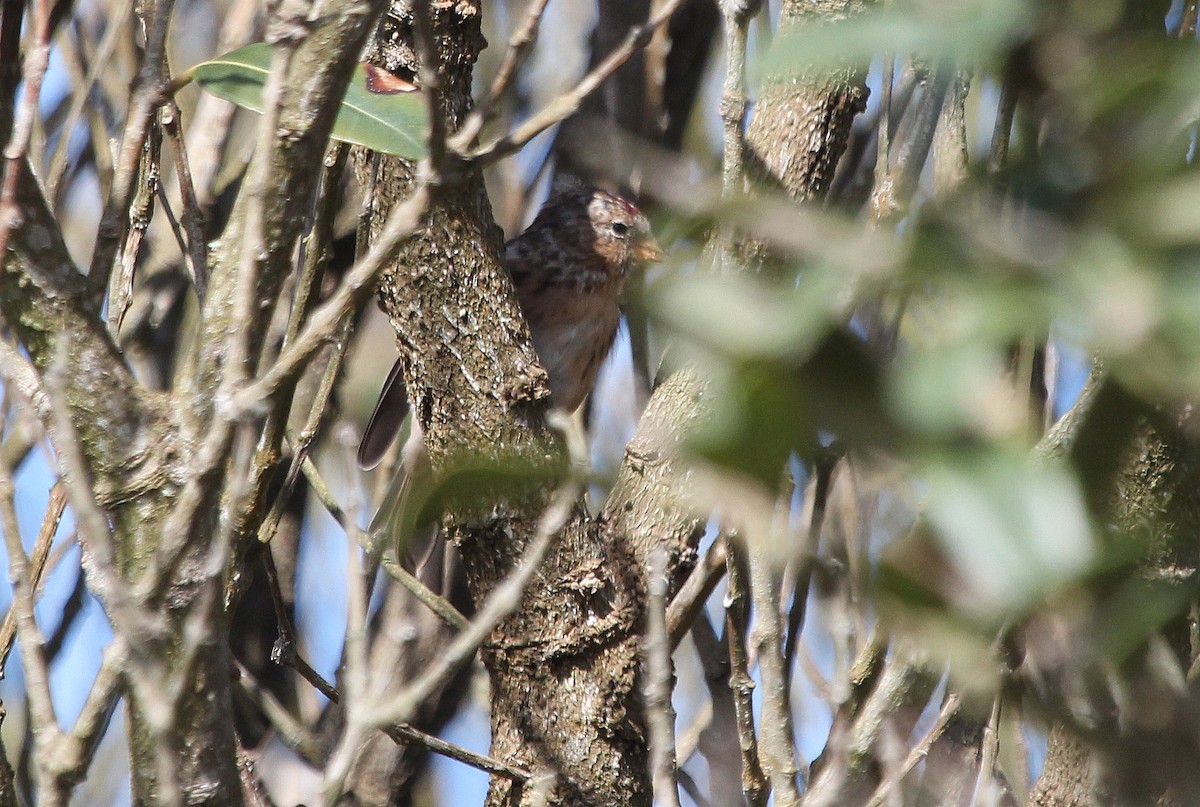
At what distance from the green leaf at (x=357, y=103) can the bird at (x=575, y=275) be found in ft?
7.14

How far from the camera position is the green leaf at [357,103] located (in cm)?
192

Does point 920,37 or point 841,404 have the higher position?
point 920,37

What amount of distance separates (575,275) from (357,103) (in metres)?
2.35

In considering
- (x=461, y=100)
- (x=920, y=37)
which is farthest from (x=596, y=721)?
(x=920, y=37)

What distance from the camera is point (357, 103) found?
201 centimetres

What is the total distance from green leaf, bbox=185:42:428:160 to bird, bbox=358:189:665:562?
2.17 m

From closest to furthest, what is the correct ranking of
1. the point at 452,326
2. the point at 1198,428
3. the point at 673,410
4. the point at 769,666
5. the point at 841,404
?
the point at 841,404 < the point at 1198,428 < the point at 769,666 < the point at 452,326 < the point at 673,410

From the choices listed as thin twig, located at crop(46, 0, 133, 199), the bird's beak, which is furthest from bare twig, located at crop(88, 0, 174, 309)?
the bird's beak

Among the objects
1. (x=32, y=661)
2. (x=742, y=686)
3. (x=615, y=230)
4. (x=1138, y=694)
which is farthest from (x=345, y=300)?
(x=615, y=230)

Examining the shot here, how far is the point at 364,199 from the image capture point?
8.13 ft

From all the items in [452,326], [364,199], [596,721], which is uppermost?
[364,199]

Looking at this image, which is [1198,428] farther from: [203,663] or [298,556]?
[298,556]

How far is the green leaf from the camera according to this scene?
192 centimetres

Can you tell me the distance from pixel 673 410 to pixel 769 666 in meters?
0.86
